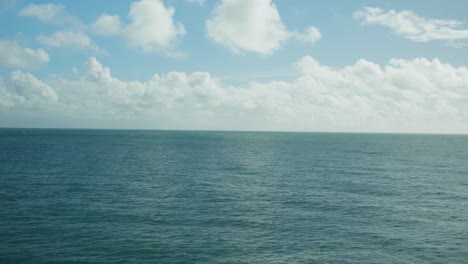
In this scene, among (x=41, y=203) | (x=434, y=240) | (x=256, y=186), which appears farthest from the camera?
(x=256, y=186)

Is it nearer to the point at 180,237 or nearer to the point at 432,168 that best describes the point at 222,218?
the point at 180,237

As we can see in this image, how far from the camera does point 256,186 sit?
79938mm

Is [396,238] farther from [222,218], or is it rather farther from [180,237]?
[180,237]

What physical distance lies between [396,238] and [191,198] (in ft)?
118

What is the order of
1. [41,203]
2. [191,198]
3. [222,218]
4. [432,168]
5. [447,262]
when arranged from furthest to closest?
1. [432,168]
2. [191,198]
3. [41,203]
4. [222,218]
5. [447,262]

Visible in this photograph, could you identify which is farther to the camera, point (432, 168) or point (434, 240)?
point (432, 168)

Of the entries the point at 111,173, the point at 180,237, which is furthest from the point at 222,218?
the point at 111,173

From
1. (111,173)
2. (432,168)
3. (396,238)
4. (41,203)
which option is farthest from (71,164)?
(432,168)

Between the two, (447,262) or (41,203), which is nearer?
(447,262)

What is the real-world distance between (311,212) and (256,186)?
2476 centimetres

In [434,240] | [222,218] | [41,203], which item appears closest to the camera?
[434,240]

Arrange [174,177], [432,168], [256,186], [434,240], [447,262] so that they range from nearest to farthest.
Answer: [447,262]
[434,240]
[256,186]
[174,177]
[432,168]

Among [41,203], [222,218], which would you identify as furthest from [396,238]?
[41,203]

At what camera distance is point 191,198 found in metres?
65.4
